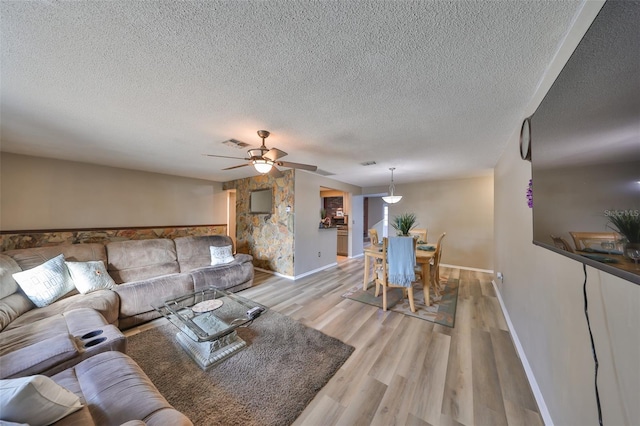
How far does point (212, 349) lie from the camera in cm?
193

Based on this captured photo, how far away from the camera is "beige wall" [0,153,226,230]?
3010 mm

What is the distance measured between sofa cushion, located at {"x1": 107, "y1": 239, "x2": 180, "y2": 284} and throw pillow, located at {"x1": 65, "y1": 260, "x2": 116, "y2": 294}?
1.28 feet

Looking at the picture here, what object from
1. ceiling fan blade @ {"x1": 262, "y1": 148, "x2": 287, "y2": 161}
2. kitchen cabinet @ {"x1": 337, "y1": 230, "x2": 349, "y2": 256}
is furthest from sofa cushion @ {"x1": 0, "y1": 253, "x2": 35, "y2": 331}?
kitchen cabinet @ {"x1": 337, "y1": 230, "x2": 349, "y2": 256}

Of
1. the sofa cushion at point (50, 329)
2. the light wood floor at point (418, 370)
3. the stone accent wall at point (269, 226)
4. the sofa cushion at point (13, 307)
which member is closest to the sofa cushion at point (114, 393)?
the sofa cushion at point (50, 329)

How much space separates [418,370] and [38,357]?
8.59ft

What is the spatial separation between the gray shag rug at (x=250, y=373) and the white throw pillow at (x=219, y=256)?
144 centimetres

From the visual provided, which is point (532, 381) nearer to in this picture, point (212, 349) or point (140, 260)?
point (212, 349)

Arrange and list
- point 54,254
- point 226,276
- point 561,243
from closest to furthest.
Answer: point 561,243 < point 54,254 < point 226,276

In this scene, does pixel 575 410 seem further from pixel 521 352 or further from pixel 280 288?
pixel 280 288

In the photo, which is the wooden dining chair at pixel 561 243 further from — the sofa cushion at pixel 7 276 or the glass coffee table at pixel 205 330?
the sofa cushion at pixel 7 276

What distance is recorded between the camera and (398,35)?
3.54ft

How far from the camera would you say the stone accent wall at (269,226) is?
169 inches

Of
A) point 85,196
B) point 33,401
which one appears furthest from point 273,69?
point 85,196

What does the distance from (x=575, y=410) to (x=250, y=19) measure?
8.28ft
